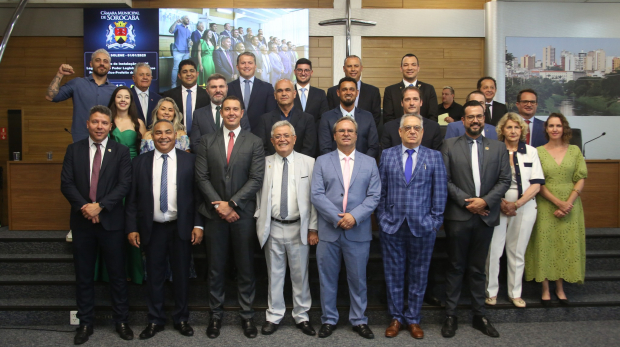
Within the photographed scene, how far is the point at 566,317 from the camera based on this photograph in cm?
394

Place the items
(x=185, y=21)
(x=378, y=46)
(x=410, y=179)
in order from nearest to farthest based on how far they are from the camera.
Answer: (x=410, y=179)
(x=185, y=21)
(x=378, y=46)

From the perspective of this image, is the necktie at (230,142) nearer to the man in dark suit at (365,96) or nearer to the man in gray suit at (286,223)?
the man in gray suit at (286,223)

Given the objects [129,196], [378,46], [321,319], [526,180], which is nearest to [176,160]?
[129,196]

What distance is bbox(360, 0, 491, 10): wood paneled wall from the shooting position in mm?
7086

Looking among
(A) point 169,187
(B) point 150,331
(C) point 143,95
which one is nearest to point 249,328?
(B) point 150,331

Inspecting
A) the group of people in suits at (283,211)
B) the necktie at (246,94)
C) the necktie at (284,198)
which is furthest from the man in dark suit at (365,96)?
the necktie at (284,198)

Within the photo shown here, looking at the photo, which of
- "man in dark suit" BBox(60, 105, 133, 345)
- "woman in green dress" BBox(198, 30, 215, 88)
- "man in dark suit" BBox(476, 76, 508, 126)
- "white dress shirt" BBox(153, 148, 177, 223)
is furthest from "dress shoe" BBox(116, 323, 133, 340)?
"woman in green dress" BBox(198, 30, 215, 88)

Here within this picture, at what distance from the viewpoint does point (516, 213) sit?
12.6ft

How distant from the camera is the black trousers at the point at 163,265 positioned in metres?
3.54

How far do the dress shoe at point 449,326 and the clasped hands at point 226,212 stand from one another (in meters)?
1.78

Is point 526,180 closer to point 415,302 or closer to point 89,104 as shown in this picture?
point 415,302

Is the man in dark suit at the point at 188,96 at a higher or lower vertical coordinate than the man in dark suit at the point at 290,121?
higher

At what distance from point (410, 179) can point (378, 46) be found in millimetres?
4081

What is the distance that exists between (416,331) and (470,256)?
704mm
